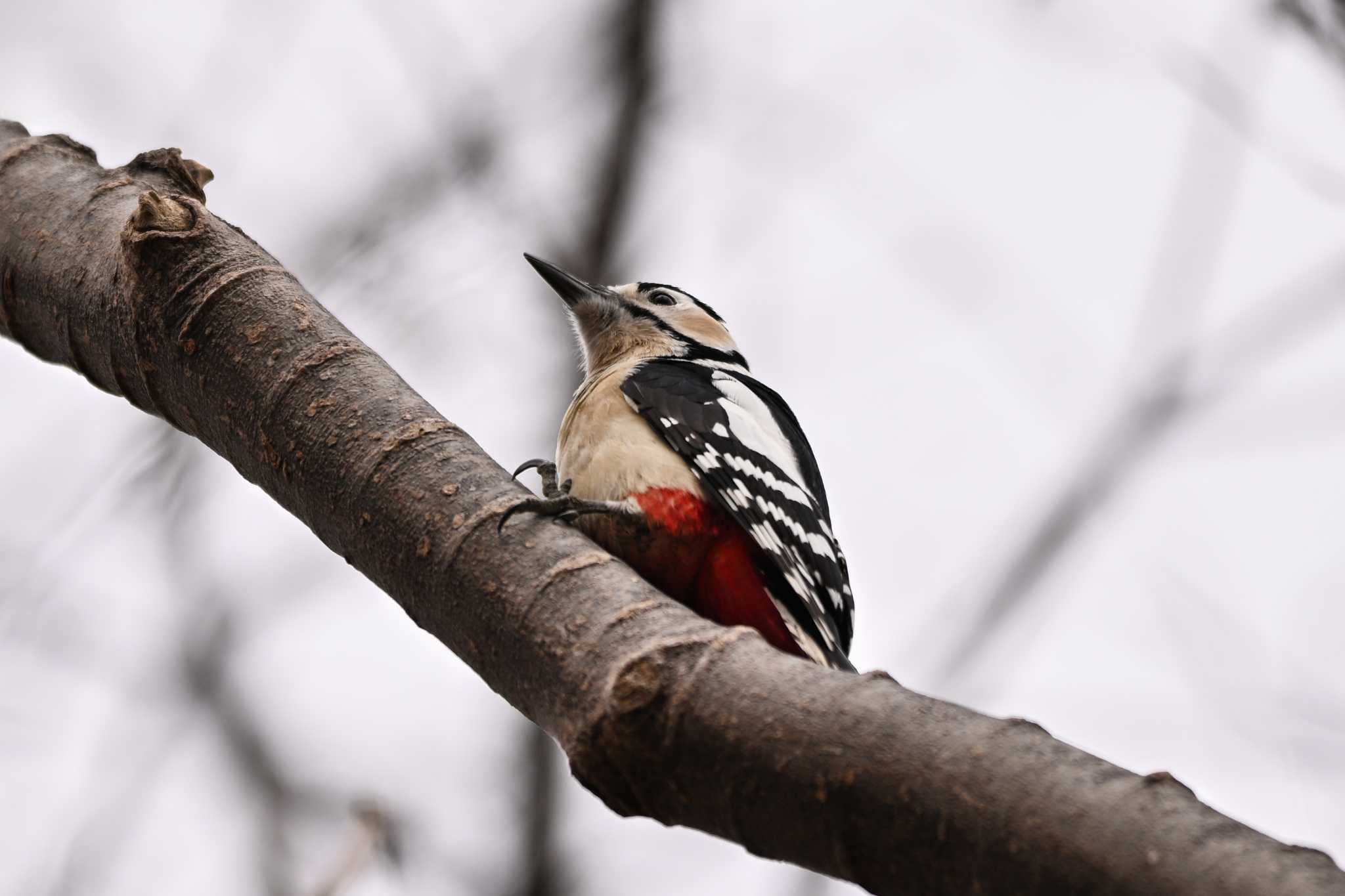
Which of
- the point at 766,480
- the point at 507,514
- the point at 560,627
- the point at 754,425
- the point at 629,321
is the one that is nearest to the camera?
the point at 560,627

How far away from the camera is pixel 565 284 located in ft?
14.2

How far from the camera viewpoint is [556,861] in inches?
160

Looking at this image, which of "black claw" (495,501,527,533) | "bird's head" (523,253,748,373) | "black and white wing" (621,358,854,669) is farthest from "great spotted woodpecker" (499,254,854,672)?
"black claw" (495,501,527,533)

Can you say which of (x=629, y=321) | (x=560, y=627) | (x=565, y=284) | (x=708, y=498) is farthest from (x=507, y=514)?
(x=629, y=321)

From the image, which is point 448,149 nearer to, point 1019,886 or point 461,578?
point 461,578

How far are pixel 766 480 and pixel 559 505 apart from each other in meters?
1.25

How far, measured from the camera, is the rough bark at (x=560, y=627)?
123cm

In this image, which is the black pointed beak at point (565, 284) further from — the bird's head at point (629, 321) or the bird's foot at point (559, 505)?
the bird's foot at point (559, 505)

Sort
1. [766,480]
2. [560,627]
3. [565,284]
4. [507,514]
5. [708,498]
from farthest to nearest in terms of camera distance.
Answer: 1. [565,284]
2. [766,480]
3. [708,498]
4. [507,514]
5. [560,627]

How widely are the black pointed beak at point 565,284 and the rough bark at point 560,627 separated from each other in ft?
5.66

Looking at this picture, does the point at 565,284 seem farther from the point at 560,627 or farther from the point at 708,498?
the point at 560,627


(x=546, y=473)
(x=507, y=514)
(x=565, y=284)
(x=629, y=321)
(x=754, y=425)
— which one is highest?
(x=629, y=321)

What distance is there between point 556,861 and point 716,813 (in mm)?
2787

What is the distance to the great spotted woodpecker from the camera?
3084 millimetres
